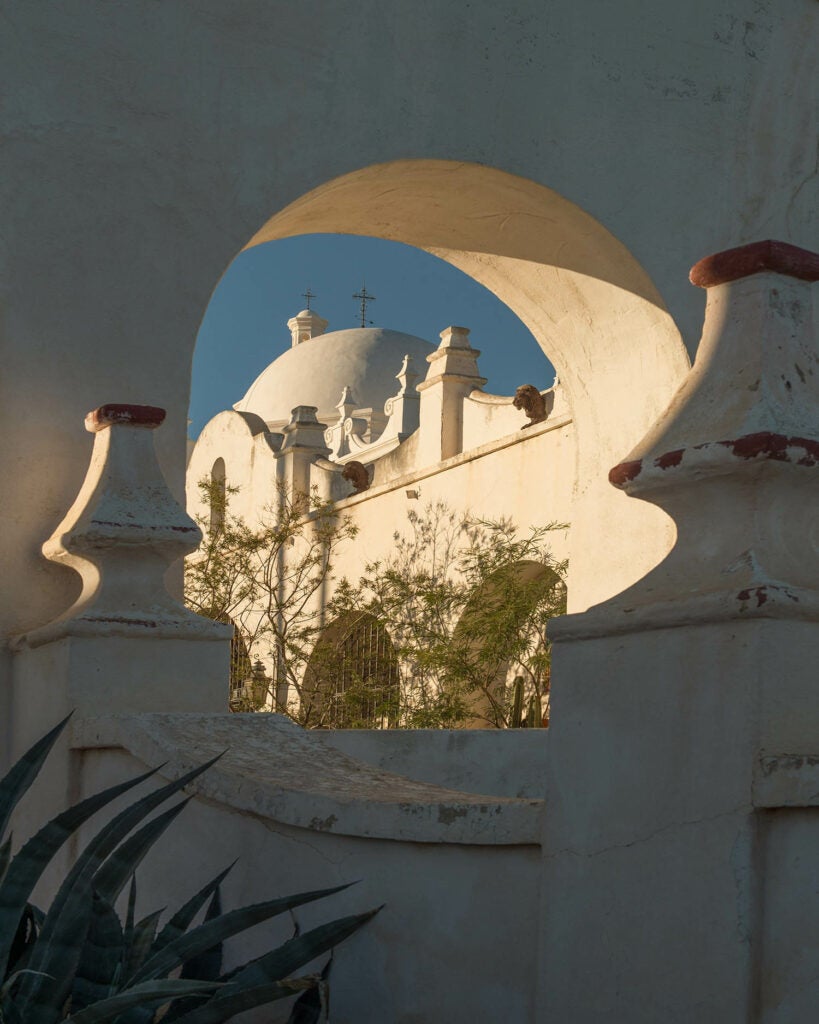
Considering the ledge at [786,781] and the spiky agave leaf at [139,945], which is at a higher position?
the ledge at [786,781]

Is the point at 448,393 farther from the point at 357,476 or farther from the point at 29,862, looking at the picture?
the point at 29,862

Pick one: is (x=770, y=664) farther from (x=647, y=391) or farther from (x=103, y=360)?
(x=647, y=391)

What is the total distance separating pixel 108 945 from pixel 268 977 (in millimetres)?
349

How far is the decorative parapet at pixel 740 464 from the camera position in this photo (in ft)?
9.60

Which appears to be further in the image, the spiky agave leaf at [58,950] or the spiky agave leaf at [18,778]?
the spiky agave leaf at [18,778]

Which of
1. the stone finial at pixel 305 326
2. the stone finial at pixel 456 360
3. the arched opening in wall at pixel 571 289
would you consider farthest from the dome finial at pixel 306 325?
the arched opening in wall at pixel 571 289

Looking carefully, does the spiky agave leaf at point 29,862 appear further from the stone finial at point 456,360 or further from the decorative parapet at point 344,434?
the decorative parapet at point 344,434

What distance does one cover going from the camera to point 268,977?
121 inches

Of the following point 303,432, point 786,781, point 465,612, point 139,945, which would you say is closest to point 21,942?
point 139,945

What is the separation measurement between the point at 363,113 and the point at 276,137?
45 centimetres

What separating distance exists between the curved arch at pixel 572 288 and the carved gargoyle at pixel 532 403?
667cm

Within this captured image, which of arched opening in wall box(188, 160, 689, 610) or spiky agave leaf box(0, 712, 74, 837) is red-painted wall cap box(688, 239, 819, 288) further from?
arched opening in wall box(188, 160, 689, 610)

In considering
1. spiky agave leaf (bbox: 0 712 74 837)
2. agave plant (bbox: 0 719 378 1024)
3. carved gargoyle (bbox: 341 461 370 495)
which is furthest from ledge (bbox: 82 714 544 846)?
carved gargoyle (bbox: 341 461 370 495)

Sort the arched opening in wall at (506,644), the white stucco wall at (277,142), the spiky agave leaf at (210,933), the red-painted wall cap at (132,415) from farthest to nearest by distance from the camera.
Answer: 1. the arched opening in wall at (506,644)
2. the white stucco wall at (277,142)
3. the red-painted wall cap at (132,415)
4. the spiky agave leaf at (210,933)
